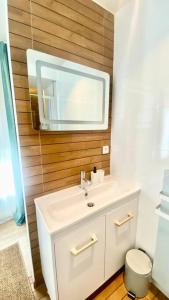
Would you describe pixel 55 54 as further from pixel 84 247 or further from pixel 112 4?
pixel 84 247

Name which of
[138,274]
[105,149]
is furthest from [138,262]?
[105,149]

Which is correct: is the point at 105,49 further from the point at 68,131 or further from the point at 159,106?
the point at 68,131

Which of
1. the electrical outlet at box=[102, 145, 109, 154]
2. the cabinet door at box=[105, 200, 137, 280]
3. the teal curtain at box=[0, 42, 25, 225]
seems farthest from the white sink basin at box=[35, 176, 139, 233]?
the teal curtain at box=[0, 42, 25, 225]

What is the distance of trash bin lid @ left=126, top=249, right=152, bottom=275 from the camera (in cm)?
120

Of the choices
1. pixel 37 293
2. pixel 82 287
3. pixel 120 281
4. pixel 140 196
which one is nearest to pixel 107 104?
pixel 140 196

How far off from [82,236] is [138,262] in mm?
671

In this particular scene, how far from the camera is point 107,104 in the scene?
145 cm

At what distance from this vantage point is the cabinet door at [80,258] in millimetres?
915

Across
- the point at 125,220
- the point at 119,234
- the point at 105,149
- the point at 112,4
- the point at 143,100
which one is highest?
the point at 112,4

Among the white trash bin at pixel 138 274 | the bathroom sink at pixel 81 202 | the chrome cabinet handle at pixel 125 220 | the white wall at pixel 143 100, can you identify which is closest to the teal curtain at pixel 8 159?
the bathroom sink at pixel 81 202

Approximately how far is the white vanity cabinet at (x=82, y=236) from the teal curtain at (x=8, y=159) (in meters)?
0.97

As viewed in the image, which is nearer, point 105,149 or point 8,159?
point 105,149

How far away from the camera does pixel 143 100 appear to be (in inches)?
48.8

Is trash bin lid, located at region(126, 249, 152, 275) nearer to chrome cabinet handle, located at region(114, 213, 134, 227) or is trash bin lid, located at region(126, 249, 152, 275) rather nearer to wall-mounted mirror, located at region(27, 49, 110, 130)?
chrome cabinet handle, located at region(114, 213, 134, 227)
